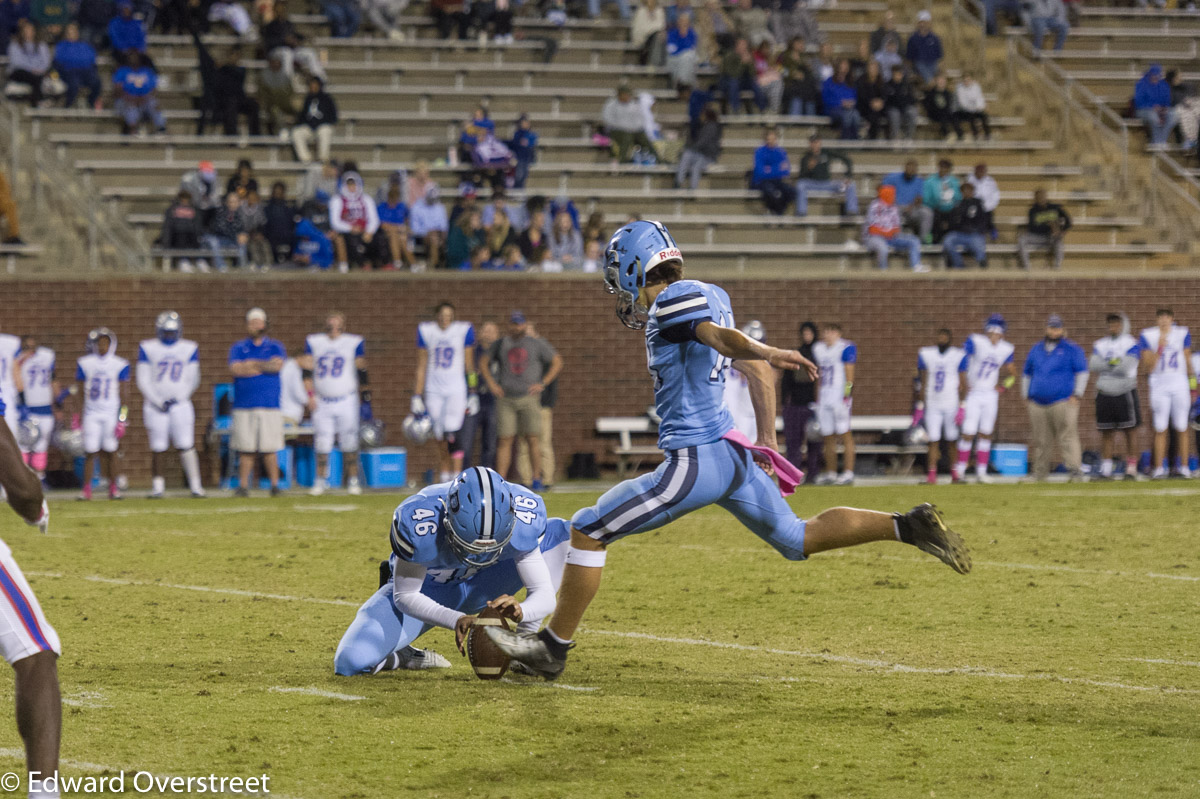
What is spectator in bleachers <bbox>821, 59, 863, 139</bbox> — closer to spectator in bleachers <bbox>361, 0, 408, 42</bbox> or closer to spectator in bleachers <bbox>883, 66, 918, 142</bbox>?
spectator in bleachers <bbox>883, 66, 918, 142</bbox>

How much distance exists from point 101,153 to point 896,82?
12.2 metres

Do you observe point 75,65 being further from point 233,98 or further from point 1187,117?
point 1187,117

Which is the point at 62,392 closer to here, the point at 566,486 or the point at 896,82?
the point at 566,486

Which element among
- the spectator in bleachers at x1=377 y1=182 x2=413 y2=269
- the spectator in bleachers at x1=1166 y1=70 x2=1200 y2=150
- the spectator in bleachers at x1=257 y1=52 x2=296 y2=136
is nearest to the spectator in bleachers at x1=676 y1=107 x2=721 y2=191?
the spectator in bleachers at x1=377 y1=182 x2=413 y2=269

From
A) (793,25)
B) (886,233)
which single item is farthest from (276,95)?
(886,233)

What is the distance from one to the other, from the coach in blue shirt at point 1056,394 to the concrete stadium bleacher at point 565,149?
150 inches

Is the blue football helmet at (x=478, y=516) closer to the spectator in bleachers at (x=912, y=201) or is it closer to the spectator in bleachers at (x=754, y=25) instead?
the spectator in bleachers at (x=912, y=201)

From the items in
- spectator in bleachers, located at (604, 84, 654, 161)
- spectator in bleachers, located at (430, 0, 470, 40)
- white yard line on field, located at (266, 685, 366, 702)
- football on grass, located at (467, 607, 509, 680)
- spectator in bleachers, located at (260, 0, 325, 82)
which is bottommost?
white yard line on field, located at (266, 685, 366, 702)

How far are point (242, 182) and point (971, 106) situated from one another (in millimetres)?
11775

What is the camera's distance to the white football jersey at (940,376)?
18312mm

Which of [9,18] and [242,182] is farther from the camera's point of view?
[9,18]

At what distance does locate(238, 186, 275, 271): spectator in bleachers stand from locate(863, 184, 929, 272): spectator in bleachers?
857 cm

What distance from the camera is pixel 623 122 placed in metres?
22.3

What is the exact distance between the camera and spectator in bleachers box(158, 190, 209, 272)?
1909 centimetres
